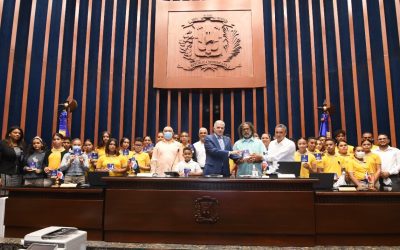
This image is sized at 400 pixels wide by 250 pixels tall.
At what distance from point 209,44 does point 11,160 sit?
3832 mm

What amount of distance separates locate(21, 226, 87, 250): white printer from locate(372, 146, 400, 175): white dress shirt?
128 inches

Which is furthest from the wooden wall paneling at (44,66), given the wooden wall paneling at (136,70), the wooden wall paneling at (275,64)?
the wooden wall paneling at (275,64)

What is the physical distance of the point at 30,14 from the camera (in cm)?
550

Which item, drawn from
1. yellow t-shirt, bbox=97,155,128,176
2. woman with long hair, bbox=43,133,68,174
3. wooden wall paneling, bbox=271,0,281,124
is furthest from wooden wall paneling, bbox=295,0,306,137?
woman with long hair, bbox=43,133,68,174

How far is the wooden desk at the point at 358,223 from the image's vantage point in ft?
8.38

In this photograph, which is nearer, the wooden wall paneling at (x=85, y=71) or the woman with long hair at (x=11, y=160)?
the woman with long hair at (x=11, y=160)

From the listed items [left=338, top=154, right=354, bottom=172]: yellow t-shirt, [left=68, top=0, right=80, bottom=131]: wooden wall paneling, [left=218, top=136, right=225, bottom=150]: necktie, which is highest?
[left=68, top=0, right=80, bottom=131]: wooden wall paneling

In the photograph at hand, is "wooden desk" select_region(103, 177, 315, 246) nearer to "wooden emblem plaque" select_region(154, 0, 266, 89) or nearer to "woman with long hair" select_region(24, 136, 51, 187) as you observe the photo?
"woman with long hair" select_region(24, 136, 51, 187)

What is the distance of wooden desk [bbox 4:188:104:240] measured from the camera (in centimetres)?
271

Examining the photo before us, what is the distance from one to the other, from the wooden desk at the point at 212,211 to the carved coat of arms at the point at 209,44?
3.67 metres

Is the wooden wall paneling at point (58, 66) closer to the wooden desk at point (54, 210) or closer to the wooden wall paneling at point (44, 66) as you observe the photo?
the wooden wall paneling at point (44, 66)

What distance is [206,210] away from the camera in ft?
8.45

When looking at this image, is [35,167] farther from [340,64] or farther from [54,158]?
[340,64]

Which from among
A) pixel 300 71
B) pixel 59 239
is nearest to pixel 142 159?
pixel 59 239
